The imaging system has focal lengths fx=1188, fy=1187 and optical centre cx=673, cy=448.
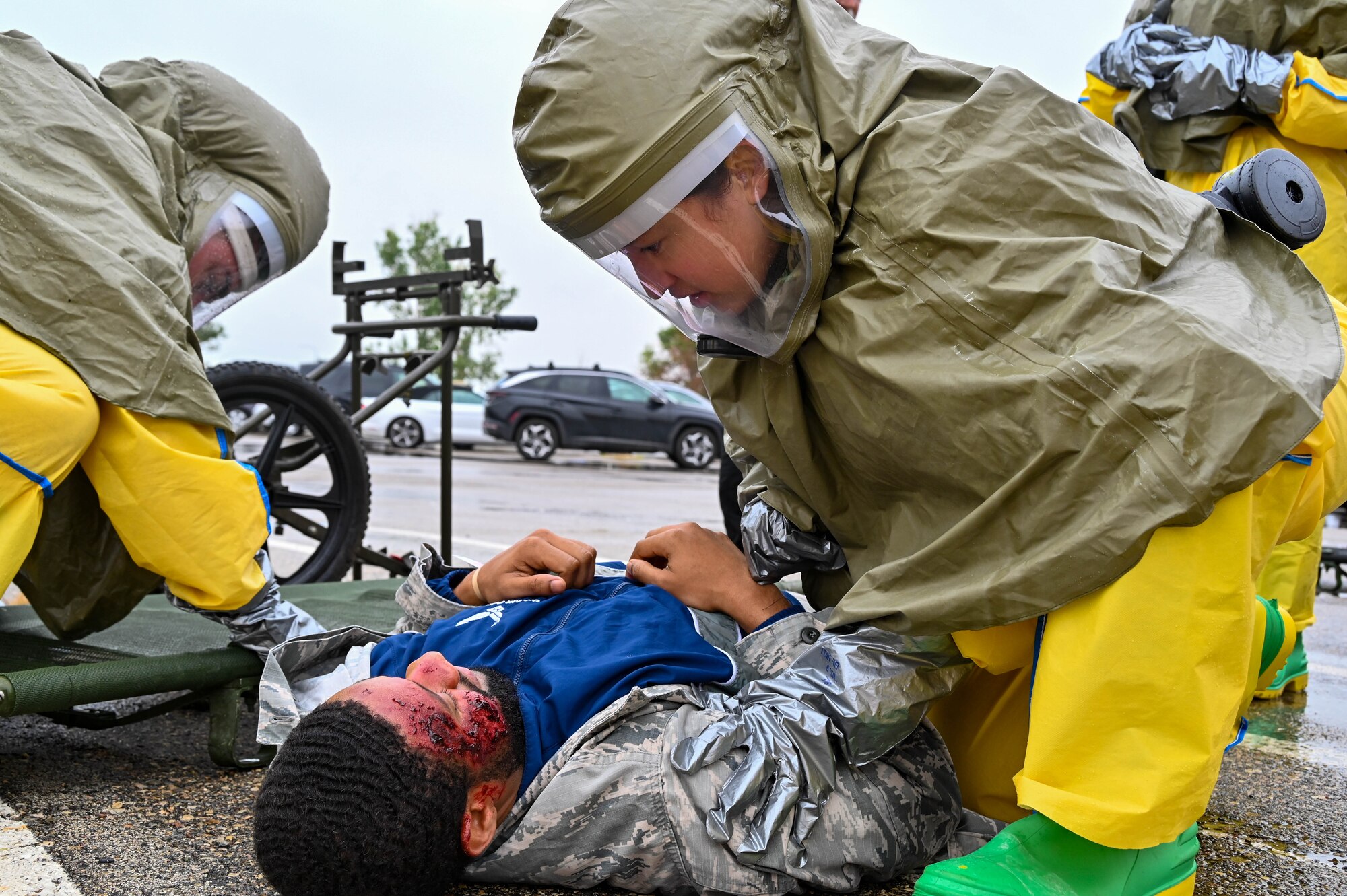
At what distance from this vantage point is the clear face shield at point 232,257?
292cm

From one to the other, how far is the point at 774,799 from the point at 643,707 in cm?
25

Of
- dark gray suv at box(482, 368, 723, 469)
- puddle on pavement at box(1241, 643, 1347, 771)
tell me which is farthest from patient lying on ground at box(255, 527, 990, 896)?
dark gray suv at box(482, 368, 723, 469)

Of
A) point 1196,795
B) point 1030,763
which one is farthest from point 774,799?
point 1196,795

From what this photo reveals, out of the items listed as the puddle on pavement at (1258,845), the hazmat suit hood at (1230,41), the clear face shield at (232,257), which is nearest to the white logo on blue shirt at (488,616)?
the clear face shield at (232,257)

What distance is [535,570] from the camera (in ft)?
7.88

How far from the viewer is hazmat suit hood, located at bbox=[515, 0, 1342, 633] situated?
1.55 metres

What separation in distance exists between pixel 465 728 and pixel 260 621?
0.98 metres

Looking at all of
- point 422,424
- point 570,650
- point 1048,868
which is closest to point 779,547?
point 570,650

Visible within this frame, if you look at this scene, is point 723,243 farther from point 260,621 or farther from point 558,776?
point 260,621

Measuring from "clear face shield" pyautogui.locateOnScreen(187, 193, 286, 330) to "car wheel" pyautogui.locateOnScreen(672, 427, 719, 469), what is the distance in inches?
592

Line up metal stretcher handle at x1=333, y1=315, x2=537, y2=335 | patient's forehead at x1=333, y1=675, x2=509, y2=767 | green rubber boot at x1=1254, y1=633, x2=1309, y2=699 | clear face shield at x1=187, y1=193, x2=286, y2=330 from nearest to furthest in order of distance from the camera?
1. patient's forehead at x1=333, y1=675, x2=509, y2=767
2. clear face shield at x1=187, y1=193, x2=286, y2=330
3. green rubber boot at x1=1254, y1=633, x2=1309, y2=699
4. metal stretcher handle at x1=333, y1=315, x2=537, y2=335

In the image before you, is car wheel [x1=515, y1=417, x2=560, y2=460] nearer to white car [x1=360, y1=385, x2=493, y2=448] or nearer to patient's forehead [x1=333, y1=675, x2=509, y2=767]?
white car [x1=360, y1=385, x2=493, y2=448]

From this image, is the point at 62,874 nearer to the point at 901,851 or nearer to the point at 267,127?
the point at 901,851

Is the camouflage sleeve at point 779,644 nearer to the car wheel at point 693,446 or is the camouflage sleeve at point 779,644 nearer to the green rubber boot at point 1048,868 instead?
the green rubber boot at point 1048,868
